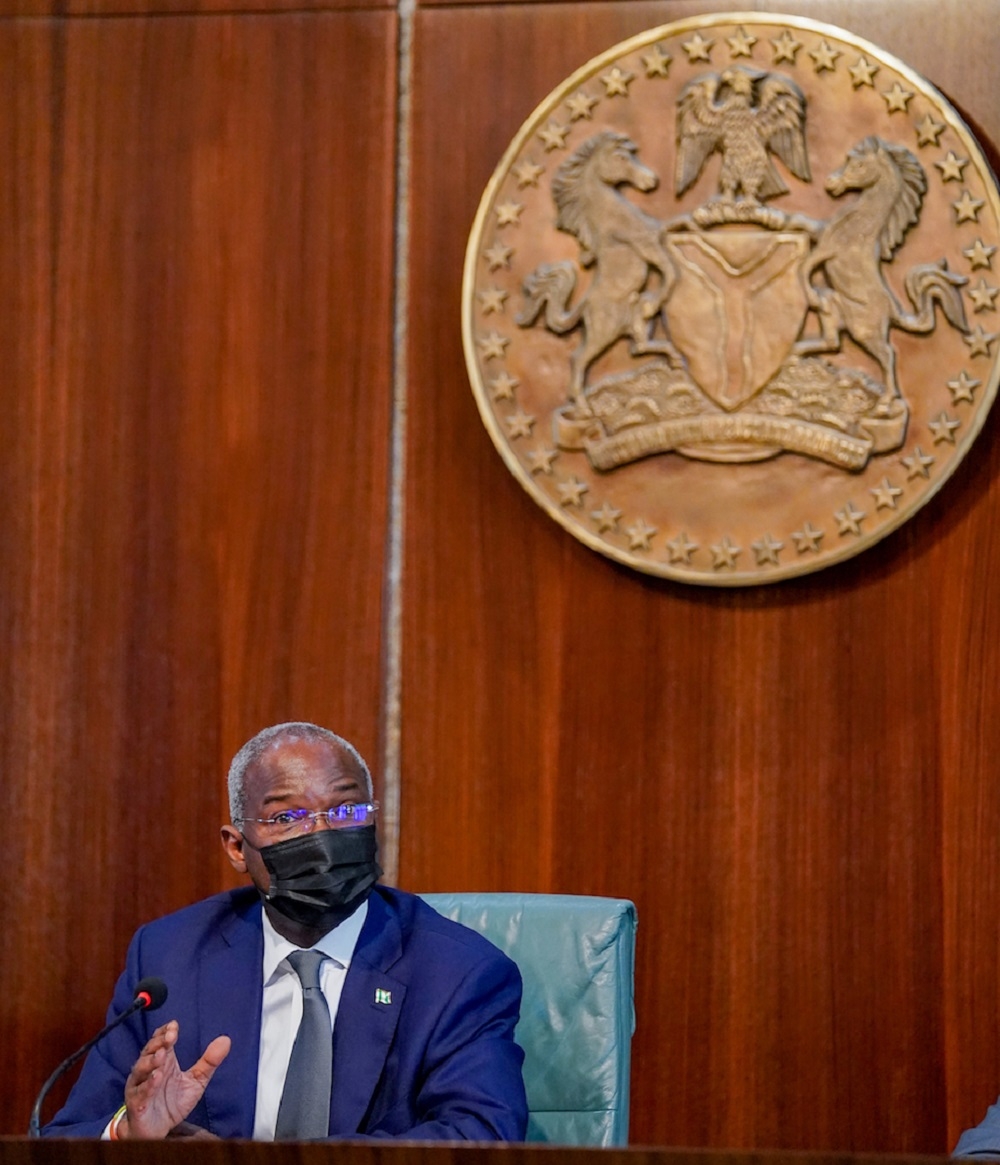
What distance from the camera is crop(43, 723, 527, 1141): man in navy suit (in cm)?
219

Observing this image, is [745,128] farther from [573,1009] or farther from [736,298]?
[573,1009]

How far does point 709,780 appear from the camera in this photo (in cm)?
315

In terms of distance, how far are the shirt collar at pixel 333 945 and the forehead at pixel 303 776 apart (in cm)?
17

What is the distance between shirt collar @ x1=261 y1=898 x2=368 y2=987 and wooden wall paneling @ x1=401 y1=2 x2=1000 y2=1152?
0.84 m

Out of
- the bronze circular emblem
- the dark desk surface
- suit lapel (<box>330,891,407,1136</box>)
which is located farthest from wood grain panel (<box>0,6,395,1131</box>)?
the dark desk surface

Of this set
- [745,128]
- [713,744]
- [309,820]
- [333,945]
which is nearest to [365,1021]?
[333,945]

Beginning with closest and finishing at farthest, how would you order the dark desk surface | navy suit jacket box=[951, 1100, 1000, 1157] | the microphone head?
the dark desk surface → the microphone head → navy suit jacket box=[951, 1100, 1000, 1157]

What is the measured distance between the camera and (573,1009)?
7.52ft

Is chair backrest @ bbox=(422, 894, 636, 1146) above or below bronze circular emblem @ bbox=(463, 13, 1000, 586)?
below

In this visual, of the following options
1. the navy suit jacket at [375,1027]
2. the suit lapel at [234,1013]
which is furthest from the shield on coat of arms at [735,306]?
the suit lapel at [234,1013]

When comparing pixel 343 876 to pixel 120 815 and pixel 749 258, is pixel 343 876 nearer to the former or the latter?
pixel 120 815

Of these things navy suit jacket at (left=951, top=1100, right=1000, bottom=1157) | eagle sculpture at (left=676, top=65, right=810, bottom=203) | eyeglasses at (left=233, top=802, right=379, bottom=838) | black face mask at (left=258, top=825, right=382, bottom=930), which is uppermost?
eagle sculpture at (left=676, top=65, right=810, bottom=203)

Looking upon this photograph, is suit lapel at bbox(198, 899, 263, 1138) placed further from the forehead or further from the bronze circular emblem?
the bronze circular emblem

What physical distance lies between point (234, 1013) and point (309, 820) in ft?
Result: 0.96
